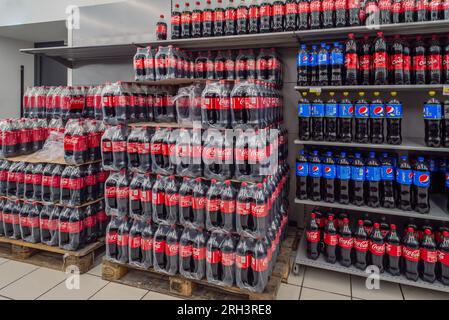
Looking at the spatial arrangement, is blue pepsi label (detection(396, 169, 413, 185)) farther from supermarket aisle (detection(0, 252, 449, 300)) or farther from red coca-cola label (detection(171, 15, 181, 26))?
red coca-cola label (detection(171, 15, 181, 26))

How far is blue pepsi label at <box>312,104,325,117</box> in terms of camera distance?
279 cm

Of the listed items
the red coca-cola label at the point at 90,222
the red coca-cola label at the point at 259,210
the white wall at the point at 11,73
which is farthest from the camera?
the white wall at the point at 11,73

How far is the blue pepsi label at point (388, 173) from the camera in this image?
264cm

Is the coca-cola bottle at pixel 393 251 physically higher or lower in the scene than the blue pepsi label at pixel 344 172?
lower

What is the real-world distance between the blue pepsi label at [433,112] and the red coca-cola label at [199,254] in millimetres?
2131

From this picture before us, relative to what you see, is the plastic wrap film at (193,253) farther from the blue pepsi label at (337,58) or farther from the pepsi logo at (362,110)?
the blue pepsi label at (337,58)

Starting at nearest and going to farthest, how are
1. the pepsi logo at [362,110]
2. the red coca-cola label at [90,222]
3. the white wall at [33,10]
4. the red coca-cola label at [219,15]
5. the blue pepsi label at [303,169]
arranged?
the pepsi logo at [362,110] < the blue pepsi label at [303,169] < the red coca-cola label at [90,222] < the red coca-cola label at [219,15] < the white wall at [33,10]

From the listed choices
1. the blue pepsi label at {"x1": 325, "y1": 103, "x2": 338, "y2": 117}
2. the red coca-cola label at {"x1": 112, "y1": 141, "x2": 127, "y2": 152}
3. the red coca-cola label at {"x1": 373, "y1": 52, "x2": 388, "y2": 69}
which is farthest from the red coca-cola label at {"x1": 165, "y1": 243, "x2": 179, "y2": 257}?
the red coca-cola label at {"x1": 373, "y1": 52, "x2": 388, "y2": 69}

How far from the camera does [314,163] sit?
2.86 metres

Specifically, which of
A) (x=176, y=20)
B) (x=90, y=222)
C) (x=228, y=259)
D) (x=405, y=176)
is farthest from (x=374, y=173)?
(x=90, y=222)

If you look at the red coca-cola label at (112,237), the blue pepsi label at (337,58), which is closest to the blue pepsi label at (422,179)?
the blue pepsi label at (337,58)

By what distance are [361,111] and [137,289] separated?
2.44m

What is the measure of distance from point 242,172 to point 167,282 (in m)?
1.19

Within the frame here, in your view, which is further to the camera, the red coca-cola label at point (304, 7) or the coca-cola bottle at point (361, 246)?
the red coca-cola label at point (304, 7)
